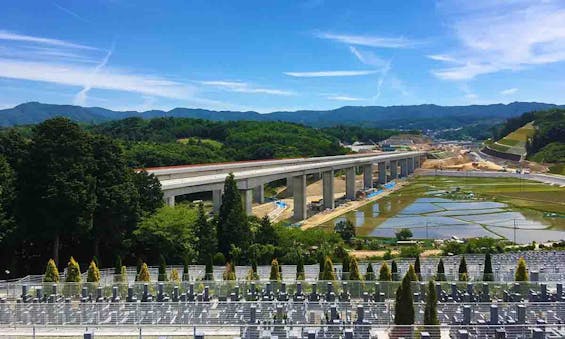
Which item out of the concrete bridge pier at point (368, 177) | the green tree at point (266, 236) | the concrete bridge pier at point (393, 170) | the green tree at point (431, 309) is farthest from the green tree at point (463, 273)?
the concrete bridge pier at point (393, 170)

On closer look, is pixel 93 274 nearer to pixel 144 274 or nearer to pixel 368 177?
pixel 144 274

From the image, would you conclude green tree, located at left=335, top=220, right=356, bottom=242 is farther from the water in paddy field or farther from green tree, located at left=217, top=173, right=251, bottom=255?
green tree, located at left=217, top=173, right=251, bottom=255

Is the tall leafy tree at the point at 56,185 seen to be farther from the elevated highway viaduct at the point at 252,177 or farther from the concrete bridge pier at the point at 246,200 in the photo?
the concrete bridge pier at the point at 246,200

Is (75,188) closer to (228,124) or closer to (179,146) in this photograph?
(179,146)

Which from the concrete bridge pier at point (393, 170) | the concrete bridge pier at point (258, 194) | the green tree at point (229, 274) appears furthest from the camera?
the concrete bridge pier at point (393, 170)

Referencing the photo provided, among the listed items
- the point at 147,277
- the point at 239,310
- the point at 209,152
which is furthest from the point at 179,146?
the point at 239,310

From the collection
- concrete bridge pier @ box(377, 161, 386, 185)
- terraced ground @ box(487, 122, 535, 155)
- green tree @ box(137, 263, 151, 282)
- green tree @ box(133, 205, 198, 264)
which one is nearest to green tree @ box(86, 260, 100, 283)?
green tree @ box(137, 263, 151, 282)

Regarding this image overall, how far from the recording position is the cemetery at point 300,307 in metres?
16.9

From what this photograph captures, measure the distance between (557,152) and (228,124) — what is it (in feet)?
321

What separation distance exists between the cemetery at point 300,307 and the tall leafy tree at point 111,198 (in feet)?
19.0

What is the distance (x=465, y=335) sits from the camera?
50.9ft

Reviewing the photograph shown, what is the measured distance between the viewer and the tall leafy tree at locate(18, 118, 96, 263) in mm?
32125

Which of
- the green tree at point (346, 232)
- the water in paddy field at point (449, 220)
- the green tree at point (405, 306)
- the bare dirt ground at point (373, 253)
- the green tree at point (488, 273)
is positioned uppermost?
the green tree at point (405, 306)

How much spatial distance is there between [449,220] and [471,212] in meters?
8.65
